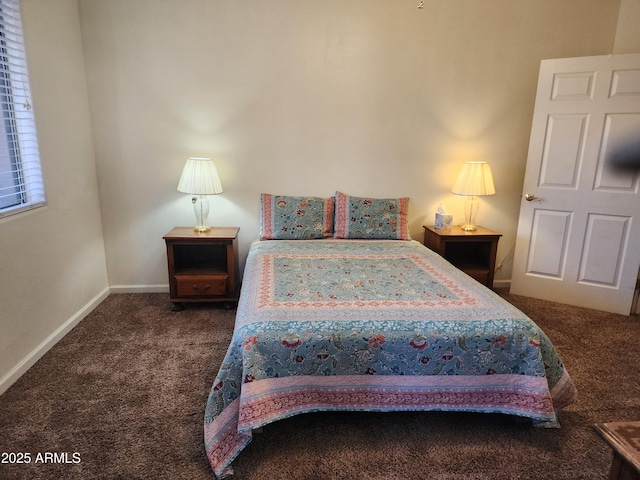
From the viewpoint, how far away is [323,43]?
323cm

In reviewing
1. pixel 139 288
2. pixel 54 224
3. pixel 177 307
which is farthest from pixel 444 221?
pixel 54 224

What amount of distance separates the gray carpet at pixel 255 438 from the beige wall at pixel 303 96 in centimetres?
131

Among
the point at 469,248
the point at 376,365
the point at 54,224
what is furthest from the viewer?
the point at 469,248

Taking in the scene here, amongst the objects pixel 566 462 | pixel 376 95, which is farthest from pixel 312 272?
pixel 376 95

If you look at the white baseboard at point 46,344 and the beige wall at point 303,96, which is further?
the beige wall at point 303,96

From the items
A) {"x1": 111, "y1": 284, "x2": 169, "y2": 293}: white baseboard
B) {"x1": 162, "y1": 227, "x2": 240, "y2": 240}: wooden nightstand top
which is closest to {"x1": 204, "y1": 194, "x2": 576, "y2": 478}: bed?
{"x1": 162, "y1": 227, "x2": 240, "y2": 240}: wooden nightstand top

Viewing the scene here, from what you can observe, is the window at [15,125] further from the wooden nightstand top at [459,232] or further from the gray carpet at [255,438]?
the wooden nightstand top at [459,232]

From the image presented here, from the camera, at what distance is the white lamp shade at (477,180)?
329 centimetres

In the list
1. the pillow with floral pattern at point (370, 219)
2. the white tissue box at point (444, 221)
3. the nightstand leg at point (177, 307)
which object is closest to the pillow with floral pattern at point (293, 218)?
the pillow with floral pattern at point (370, 219)

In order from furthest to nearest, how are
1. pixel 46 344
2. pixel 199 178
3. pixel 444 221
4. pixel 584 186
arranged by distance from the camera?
pixel 444 221, pixel 584 186, pixel 199 178, pixel 46 344

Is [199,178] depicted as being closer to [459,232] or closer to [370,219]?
[370,219]

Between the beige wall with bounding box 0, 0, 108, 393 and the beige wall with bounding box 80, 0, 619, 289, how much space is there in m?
0.18

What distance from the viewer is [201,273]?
10.3ft

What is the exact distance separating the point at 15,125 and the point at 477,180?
126 inches
